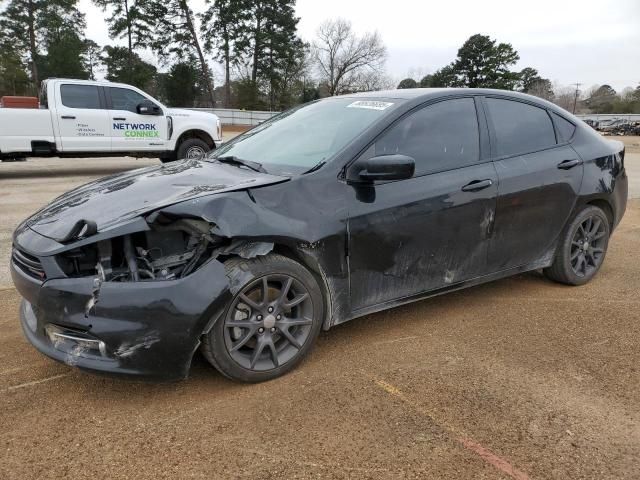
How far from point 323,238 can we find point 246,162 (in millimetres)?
963

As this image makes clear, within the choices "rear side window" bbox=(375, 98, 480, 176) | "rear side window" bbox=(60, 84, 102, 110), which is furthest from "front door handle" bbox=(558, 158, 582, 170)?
"rear side window" bbox=(60, 84, 102, 110)

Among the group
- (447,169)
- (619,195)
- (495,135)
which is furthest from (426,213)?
(619,195)

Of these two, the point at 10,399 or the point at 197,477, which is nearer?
the point at 197,477

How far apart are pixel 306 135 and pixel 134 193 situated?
4.14 ft

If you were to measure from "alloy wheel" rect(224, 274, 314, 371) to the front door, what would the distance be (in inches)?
15.6

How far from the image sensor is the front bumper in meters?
2.53

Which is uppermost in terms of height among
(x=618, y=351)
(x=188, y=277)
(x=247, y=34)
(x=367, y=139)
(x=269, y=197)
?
(x=247, y=34)

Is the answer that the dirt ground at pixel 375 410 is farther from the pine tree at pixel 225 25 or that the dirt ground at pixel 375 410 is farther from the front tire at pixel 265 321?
the pine tree at pixel 225 25

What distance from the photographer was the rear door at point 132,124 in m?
11.1

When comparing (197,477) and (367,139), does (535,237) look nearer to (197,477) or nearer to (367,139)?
(367,139)

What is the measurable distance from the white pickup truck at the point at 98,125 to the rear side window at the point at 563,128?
8.96 metres

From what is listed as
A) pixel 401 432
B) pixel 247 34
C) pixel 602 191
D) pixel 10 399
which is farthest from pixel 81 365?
pixel 247 34

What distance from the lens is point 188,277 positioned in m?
2.62

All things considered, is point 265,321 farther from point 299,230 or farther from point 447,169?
point 447,169
